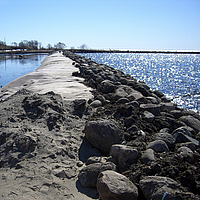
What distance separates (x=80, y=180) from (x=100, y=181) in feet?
1.53

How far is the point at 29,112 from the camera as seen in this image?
3807mm

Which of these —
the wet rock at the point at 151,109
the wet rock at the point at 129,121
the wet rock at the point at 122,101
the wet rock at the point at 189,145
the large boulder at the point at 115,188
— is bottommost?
the large boulder at the point at 115,188

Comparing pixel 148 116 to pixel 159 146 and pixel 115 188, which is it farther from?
pixel 115 188

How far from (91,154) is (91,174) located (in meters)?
0.76

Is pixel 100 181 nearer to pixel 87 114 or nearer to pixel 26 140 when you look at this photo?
pixel 26 140

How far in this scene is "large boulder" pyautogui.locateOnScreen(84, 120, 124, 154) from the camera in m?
3.31

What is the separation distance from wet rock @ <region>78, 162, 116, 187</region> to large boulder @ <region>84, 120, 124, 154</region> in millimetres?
707

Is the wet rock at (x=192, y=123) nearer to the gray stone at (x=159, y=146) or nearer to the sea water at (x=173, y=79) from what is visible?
the gray stone at (x=159, y=146)

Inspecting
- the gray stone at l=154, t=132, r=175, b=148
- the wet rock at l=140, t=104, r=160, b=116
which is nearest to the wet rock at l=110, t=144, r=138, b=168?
the gray stone at l=154, t=132, r=175, b=148

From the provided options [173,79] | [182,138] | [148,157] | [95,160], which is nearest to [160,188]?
[148,157]

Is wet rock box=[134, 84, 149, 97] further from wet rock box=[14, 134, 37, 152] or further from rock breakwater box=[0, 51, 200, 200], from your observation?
wet rock box=[14, 134, 37, 152]

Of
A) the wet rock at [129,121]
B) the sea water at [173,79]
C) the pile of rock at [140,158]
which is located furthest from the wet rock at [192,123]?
the sea water at [173,79]

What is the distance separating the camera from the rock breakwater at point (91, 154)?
2.23 meters

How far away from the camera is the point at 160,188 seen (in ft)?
6.94
